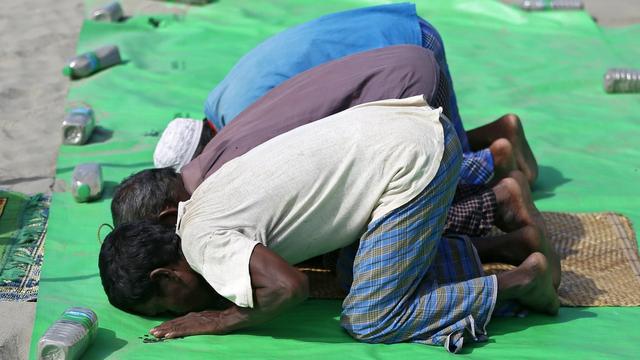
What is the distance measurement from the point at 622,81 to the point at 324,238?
2821mm

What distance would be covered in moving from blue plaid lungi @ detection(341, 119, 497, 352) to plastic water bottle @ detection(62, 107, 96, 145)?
214 cm

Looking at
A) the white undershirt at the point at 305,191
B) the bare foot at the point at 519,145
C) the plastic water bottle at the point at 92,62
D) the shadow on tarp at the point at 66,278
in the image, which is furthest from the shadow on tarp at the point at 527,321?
the plastic water bottle at the point at 92,62

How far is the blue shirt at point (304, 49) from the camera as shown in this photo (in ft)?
12.8

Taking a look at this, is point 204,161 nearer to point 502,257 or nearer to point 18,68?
point 502,257

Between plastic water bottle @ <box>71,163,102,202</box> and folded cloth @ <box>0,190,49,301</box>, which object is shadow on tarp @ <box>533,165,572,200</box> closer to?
plastic water bottle @ <box>71,163,102,202</box>

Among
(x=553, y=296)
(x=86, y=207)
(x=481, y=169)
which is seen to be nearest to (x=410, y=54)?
Answer: (x=481, y=169)

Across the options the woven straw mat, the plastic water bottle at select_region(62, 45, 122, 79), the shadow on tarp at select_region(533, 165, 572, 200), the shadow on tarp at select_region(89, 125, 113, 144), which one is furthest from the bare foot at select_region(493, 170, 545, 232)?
the plastic water bottle at select_region(62, 45, 122, 79)

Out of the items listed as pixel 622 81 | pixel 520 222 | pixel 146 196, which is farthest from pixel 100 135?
pixel 622 81

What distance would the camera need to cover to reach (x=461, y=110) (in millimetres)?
5121

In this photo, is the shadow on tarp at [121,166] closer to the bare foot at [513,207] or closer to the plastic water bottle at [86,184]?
the plastic water bottle at [86,184]

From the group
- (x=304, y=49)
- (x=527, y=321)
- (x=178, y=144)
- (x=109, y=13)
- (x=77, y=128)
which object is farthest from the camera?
(x=109, y=13)

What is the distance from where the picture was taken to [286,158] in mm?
2871

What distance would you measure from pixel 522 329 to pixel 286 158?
0.95 meters

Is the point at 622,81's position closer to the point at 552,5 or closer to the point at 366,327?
the point at 552,5
